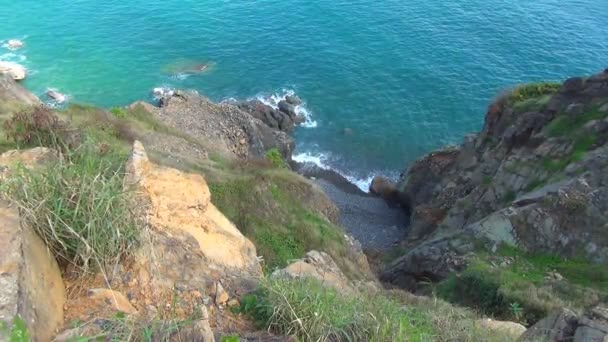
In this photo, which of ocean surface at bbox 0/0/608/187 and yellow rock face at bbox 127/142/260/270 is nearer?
yellow rock face at bbox 127/142/260/270

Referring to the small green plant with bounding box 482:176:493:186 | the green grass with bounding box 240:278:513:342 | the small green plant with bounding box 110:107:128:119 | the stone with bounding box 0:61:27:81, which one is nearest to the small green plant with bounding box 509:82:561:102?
the small green plant with bounding box 482:176:493:186

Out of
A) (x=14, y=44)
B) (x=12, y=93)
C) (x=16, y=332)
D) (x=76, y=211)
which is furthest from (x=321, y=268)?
(x=14, y=44)

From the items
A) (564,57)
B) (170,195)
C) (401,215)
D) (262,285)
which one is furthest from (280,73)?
(262,285)

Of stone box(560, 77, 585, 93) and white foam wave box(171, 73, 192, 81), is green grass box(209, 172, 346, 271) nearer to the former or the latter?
stone box(560, 77, 585, 93)

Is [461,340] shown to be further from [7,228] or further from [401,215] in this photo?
[401,215]

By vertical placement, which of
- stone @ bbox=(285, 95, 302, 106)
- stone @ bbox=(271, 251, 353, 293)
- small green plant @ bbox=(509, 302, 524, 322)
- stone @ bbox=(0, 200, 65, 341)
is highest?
stone @ bbox=(0, 200, 65, 341)

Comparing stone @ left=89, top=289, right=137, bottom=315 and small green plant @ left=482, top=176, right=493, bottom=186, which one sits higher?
stone @ left=89, top=289, right=137, bottom=315
